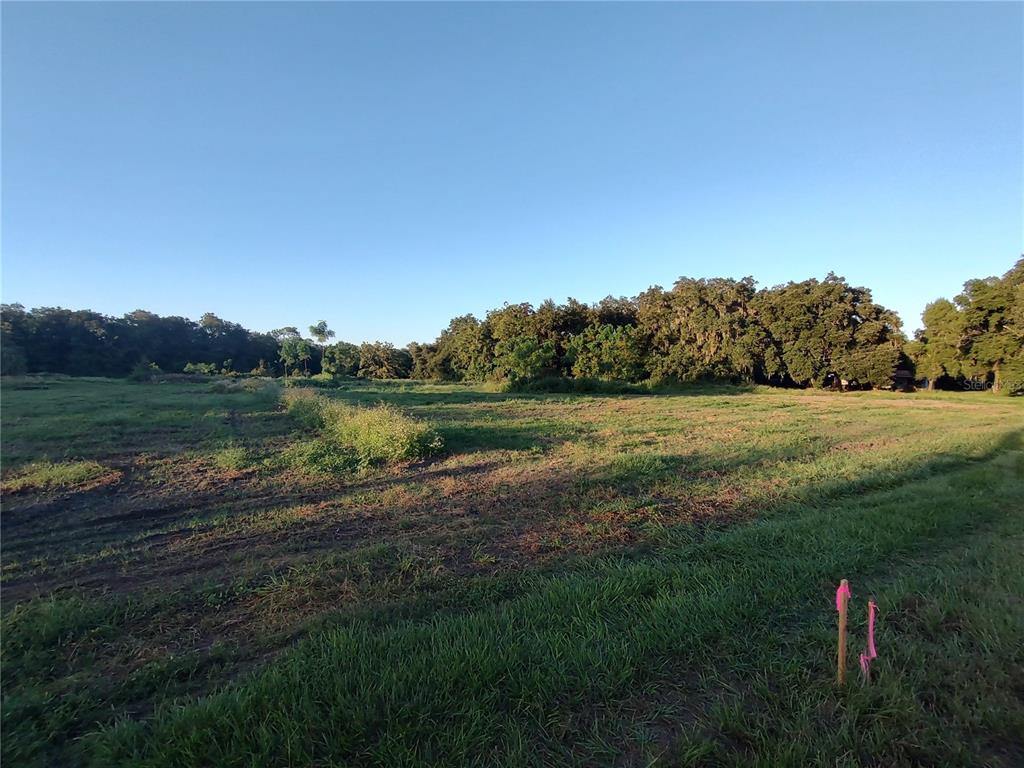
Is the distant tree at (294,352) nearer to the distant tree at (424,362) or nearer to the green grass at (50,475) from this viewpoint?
the distant tree at (424,362)

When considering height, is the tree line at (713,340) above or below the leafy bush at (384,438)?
above

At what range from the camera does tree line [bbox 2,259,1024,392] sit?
30188 mm

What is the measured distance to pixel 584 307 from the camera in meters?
44.5

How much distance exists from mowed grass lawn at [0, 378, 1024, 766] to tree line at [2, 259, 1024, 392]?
29190 mm

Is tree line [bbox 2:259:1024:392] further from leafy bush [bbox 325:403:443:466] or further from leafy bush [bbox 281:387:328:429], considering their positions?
leafy bush [bbox 325:403:443:466]

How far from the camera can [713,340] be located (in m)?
37.9

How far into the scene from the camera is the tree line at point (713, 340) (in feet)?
99.0

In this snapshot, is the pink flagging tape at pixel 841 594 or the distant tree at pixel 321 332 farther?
the distant tree at pixel 321 332

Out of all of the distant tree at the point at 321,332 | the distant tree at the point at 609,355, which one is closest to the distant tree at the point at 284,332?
the distant tree at the point at 321,332

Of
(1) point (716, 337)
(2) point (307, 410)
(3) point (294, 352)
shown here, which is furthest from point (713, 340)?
(3) point (294, 352)

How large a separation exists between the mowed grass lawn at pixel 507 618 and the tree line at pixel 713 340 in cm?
2919

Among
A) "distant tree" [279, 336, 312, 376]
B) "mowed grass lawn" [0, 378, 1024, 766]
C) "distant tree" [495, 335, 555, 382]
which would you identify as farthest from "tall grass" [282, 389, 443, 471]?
"distant tree" [279, 336, 312, 376]

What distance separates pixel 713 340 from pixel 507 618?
1539 inches

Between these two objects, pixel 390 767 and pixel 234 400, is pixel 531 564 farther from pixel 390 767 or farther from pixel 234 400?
pixel 234 400
